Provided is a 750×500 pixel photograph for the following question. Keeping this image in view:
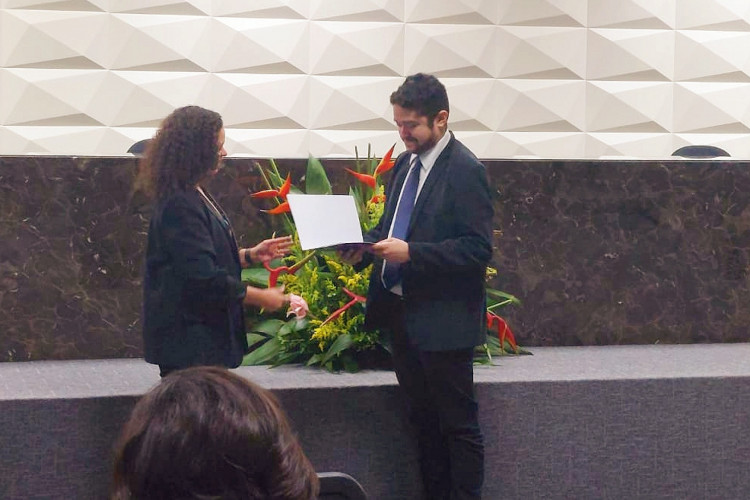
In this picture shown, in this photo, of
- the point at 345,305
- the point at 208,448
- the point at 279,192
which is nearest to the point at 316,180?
the point at 279,192

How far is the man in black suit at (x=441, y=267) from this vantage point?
8.71 feet

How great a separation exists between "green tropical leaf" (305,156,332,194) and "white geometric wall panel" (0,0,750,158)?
52.1 inches

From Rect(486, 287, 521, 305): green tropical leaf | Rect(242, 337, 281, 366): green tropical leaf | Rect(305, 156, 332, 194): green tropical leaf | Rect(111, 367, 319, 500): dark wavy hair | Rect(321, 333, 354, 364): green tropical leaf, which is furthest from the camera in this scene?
Rect(486, 287, 521, 305): green tropical leaf

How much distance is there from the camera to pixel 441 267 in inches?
103

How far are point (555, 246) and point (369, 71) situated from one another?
1900 mm

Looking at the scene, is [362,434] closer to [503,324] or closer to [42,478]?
[503,324]

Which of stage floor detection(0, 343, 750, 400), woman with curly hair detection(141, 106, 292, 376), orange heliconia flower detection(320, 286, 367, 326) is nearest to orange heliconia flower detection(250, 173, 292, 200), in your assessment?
orange heliconia flower detection(320, 286, 367, 326)

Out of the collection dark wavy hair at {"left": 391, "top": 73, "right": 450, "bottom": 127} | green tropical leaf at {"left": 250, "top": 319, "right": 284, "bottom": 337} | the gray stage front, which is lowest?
the gray stage front

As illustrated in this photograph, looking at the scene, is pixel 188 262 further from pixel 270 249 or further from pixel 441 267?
Result: pixel 441 267

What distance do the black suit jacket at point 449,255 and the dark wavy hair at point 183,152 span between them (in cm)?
60

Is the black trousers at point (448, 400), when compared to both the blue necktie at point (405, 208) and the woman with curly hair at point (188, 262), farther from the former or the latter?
the woman with curly hair at point (188, 262)

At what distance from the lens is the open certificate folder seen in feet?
8.43

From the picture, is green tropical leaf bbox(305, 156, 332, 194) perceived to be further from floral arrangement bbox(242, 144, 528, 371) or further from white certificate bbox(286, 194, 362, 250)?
white certificate bbox(286, 194, 362, 250)

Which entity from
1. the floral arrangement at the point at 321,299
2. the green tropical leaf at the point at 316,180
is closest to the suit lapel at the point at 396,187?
the floral arrangement at the point at 321,299
